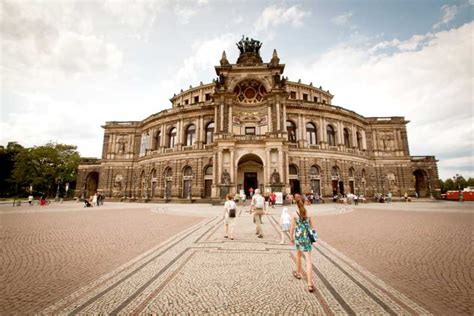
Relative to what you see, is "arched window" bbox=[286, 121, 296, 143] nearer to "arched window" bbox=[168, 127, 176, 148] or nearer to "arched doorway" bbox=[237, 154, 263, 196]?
"arched doorway" bbox=[237, 154, 263, 196]

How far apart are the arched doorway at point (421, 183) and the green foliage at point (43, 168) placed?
7175cm

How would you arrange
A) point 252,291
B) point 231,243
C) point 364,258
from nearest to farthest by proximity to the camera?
point 252,291 → point 364,258 → point 231,243

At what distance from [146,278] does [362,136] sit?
37.9 meters

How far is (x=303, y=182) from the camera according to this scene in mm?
27609

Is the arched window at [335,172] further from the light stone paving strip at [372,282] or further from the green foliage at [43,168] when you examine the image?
the green foliage at [43,168]

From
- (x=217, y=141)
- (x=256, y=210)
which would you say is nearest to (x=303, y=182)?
(x=217, y=141)

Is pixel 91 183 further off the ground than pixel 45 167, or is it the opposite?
pixel 45 167

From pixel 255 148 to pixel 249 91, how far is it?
32.0 feet

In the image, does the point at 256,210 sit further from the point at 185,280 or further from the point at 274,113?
the point at 274,113

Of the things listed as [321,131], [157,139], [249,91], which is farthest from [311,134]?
[157,139]

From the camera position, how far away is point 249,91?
29.8m

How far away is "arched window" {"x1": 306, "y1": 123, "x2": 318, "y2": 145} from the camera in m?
30.2

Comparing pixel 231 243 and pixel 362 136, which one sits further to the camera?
pixel 362 136

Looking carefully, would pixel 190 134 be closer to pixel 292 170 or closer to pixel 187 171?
pixel 187 171
